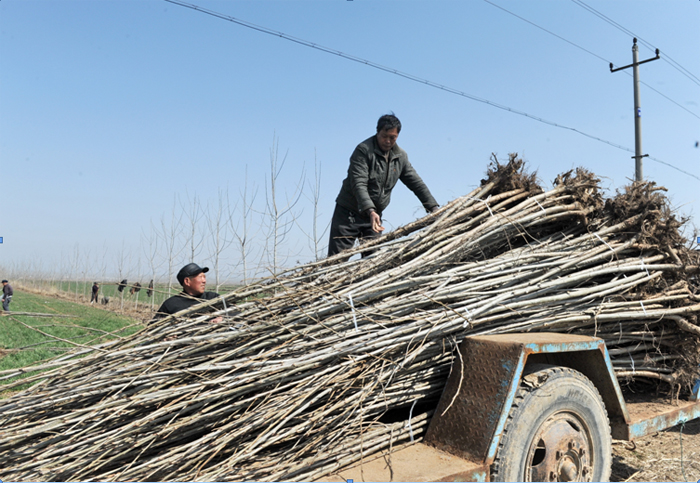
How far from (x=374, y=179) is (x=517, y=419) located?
2.29 meters

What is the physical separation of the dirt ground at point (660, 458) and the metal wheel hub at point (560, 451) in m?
0.78

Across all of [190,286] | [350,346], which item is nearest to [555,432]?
[350,346]

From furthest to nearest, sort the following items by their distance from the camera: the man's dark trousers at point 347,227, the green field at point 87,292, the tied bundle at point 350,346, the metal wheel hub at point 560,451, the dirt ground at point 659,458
A: the green field at point 87,292
the man's dark trousers at point 347,227
the dirt ground at point 659,458
the metal wheel hub at point 560,451
the tied bundle at point 350,346

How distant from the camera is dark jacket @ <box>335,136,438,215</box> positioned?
362 centimetres

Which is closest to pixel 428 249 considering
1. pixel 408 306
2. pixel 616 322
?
pixel 408 306

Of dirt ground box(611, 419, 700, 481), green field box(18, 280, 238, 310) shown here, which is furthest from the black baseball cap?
green field box(18, 280, 238, 310)

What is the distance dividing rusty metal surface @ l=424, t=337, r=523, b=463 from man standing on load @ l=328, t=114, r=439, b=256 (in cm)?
160

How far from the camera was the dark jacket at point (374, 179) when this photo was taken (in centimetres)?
362

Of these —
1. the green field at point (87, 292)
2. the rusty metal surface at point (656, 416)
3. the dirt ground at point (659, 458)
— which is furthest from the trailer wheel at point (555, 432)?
the green field at point (87, 292)

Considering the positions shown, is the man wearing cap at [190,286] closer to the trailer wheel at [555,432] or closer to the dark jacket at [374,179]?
the dark jacket at [374,179]

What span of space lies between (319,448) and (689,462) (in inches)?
110

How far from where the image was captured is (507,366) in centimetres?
193

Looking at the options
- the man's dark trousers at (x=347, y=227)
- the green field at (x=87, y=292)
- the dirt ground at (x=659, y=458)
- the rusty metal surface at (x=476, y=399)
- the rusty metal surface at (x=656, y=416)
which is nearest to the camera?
the rusty metal surface at (x=476, y=399)

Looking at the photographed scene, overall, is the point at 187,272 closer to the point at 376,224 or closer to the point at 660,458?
the point at 376,224
